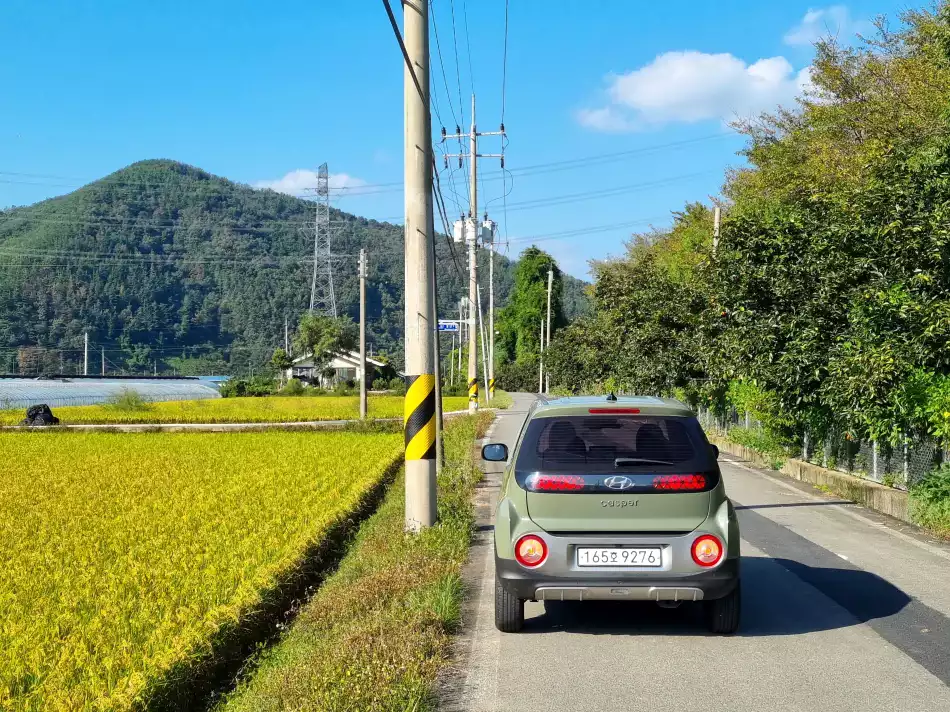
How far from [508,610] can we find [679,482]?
4.81 feet

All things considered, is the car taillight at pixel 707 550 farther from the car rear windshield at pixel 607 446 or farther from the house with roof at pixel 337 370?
the house with roof at pixel 337 370

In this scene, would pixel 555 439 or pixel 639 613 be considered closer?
pixel 555 439

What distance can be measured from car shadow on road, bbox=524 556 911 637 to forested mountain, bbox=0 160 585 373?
111781 mm

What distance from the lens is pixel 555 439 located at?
7.12 meters

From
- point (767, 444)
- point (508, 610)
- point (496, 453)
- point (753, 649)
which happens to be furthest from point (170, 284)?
point (753, 649)

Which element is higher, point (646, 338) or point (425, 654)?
point (646, 338)

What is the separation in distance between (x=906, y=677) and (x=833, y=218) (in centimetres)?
1308

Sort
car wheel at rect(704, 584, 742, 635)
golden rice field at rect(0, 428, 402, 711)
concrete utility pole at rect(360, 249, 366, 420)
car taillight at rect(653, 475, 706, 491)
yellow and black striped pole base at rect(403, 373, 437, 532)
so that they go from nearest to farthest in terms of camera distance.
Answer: golden rice field at rect(0, 428, 402, 711), car taillight at rect(653, 475, 706, 491), car wheel at rect(704, 584, 742, 635), yellow and black striped pole base at rect(403, 373, 437, 532), concrete utility pole at rect(360, 249, 366, 420)

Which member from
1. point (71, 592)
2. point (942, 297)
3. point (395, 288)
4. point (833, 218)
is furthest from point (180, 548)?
point (395, 288)

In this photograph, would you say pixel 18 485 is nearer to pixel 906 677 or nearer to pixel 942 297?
pixel 942 297

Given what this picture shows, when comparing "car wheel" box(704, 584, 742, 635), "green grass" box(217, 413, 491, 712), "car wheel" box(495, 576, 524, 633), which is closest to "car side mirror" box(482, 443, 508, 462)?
"green grass" box(217, 413, 491, 712)

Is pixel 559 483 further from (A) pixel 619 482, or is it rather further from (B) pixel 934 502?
(B) pixel 934 502

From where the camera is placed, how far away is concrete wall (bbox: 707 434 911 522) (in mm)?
13516

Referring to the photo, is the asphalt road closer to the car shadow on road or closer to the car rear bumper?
the car shadow on road
